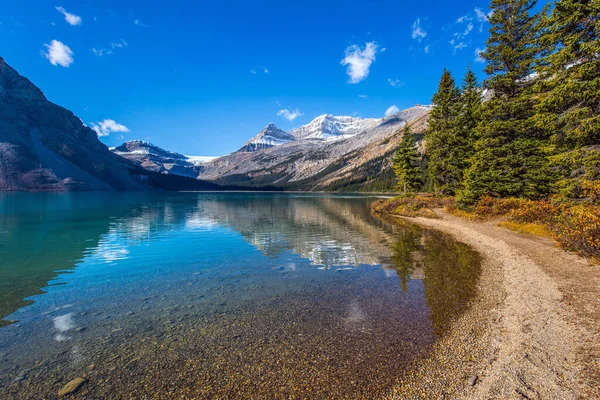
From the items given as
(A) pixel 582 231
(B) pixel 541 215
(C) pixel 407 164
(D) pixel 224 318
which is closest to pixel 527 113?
(B) pixel 541 215

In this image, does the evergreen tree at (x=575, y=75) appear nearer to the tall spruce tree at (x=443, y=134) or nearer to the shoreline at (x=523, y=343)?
the shoreline at (x=523, y=343)

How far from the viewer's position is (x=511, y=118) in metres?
31.6

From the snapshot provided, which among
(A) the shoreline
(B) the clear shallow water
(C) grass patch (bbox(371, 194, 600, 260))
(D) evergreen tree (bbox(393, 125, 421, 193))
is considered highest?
(D) evergreen tree (bbox(393, 125, 421, 193))

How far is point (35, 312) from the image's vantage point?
11.4 meters

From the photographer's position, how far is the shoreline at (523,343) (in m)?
6.38

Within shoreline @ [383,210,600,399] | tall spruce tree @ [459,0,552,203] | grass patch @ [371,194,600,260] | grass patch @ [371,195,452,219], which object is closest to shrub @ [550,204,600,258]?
grass patch @ [371,194,600,260]

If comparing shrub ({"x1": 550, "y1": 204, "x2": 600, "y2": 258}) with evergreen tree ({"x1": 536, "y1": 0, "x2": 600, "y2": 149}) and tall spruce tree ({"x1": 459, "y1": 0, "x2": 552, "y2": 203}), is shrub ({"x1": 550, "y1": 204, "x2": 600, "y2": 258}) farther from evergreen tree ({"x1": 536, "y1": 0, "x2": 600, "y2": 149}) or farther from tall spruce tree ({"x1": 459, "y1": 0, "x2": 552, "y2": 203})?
tall spruce tree ({"x1": 459, "y1": 0, "x2": 552, "y2": 203})

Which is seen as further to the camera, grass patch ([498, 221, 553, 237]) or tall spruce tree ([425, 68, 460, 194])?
tall spruce tree ([425, 68, 460, 194])

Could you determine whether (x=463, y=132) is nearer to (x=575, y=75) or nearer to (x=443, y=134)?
(x=443, y=134)

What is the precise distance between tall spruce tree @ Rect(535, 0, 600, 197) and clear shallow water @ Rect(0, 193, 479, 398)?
378 inches

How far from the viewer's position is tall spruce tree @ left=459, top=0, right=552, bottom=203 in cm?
2972

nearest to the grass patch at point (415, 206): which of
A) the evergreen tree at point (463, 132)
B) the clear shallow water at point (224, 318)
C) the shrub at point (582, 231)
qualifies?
the evergreen tree at point (463, 132)

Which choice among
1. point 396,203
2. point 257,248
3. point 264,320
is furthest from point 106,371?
point 396,203

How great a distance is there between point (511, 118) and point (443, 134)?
14.7 m
